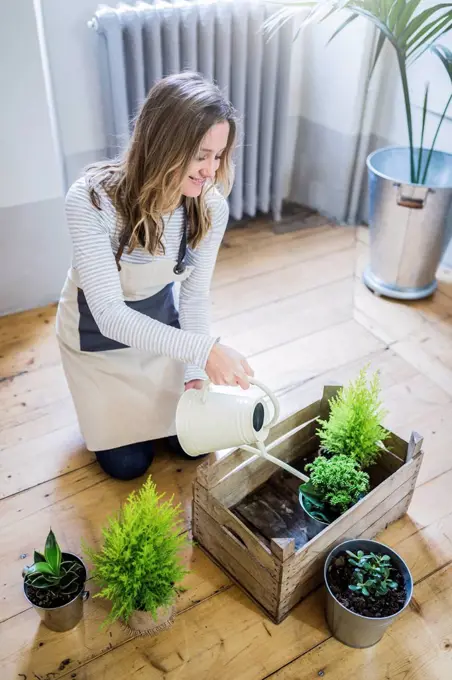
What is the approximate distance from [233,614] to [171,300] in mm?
772

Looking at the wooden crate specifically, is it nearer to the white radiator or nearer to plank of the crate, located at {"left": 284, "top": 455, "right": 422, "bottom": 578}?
plank of the crate, located at {"left": 284, "top": 455, "right": 422, "bottom": 578}

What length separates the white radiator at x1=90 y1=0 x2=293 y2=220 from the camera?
2145mm

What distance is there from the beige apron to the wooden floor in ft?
0.51

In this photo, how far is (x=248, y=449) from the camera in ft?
4.50

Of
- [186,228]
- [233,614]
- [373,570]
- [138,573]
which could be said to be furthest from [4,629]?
[186,228]

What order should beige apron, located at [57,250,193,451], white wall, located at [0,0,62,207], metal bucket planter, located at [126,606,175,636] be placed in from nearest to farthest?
metal bucket planter, located at [126,606,175,636], beige apron, located at [57,250,193,451], white wall, located at [0,0,62,207]

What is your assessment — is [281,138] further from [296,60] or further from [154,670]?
[154,670]

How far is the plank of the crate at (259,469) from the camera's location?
4.82ft

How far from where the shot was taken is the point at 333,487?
1.39 meters

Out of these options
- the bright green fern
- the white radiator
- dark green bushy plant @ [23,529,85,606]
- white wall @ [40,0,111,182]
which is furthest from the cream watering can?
white wall @ [40,0,111,182]

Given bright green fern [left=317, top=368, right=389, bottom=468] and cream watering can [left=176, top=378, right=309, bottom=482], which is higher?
cream watering can [left=176, top=378, right=309, bottom=482]

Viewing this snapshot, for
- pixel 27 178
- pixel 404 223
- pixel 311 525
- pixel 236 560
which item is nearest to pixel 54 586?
pixel 236 560

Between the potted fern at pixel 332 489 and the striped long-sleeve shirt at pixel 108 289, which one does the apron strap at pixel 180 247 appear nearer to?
the striped long-sleeve shirt at pixel 108 289

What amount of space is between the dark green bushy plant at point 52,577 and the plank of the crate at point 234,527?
296 mm
